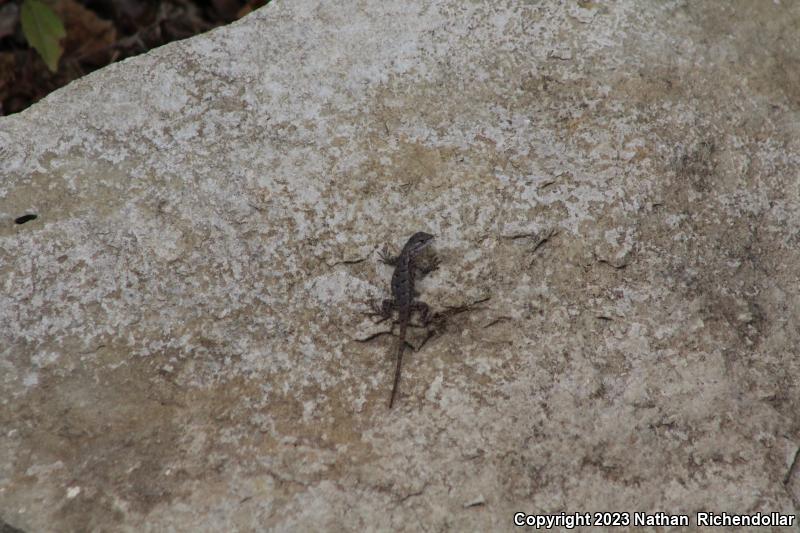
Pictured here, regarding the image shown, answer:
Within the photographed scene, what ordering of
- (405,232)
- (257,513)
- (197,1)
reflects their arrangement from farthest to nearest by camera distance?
(197,1) < (405,232) < (257,513)

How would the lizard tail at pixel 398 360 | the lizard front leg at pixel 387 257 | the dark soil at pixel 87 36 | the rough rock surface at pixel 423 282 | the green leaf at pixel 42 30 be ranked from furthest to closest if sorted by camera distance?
the dark soil at pixel 87 36 → the green leaf at pixel 42 30 → the lizard front leg at pixel 387 257 → the lizard tail at pixel 398 360 → the rough rock surface at pixel 423 282

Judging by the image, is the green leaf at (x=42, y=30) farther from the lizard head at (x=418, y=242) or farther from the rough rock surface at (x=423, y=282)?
the lizard head at (x=418, y=242)

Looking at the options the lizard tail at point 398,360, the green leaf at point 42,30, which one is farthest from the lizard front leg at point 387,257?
the green leaf at point 42,30

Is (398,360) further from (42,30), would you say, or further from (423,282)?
(42,30)

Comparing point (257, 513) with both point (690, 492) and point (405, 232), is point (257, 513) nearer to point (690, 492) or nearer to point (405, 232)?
point (405, 232)

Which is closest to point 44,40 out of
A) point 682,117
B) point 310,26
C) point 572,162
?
point 310,26

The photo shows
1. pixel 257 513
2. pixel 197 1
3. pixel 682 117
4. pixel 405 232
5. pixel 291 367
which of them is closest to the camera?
pixel 257 513
